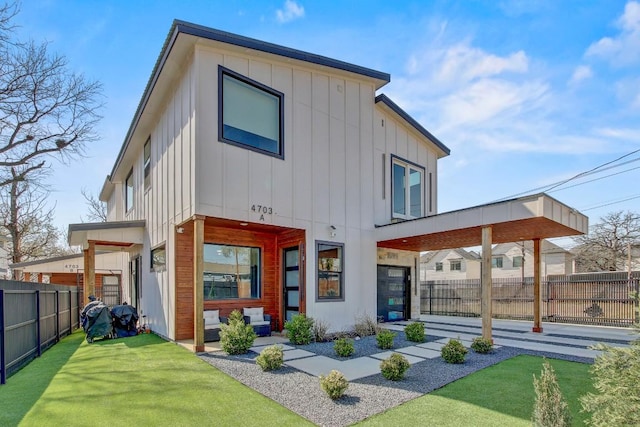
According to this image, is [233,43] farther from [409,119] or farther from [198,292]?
[409,119]

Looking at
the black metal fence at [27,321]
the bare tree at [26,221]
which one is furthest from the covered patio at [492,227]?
the bare tree at [26,221]

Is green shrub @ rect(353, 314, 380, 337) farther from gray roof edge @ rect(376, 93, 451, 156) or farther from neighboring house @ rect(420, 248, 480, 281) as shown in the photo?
neighboring house @ rect(420, 248, 480, 281)

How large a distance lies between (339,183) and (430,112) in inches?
238

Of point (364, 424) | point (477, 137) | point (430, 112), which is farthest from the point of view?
point (477, 137)

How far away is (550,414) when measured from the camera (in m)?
2.78

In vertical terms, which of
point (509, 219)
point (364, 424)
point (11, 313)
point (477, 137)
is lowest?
point (364, 424)

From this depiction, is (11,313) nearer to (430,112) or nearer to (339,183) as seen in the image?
(339,183)

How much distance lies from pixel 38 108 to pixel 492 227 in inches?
707

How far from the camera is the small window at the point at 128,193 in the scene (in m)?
15.1

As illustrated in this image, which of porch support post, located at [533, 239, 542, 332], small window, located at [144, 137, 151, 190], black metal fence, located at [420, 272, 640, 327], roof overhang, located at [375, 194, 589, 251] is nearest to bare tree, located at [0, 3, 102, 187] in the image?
small window, located at [144, 137, 151, 190]

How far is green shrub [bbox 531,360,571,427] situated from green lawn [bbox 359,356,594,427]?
4.02 ft

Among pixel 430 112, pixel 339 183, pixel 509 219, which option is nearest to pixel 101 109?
pixel 339 183

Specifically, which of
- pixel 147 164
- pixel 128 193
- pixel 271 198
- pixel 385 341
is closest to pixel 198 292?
pixel 271 198

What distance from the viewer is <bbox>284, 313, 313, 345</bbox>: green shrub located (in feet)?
26.4
